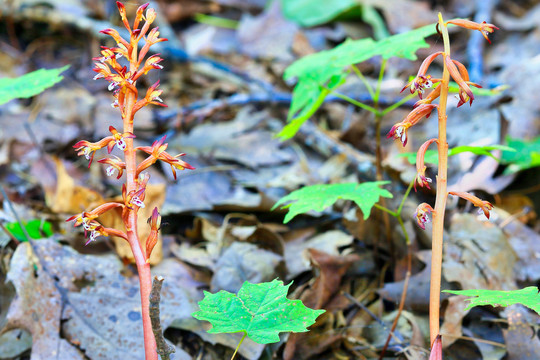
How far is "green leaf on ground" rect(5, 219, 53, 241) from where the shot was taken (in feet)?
6.86

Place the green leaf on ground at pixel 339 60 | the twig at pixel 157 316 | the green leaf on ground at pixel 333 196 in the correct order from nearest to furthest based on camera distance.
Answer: the twig at pixel 157 316 → the green leaf on ground at pixel 333 196 → the green leaf on ground at pixel 339 60

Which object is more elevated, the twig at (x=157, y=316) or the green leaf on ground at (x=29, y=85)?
the green leaf on ground at (x=29, y=85)

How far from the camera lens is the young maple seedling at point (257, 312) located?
1.32 metres

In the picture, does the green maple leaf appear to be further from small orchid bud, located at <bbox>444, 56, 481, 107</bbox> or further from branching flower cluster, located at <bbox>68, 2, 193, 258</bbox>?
small orchid bud, located at <bbox>444, 56, 481, 107</bbox>

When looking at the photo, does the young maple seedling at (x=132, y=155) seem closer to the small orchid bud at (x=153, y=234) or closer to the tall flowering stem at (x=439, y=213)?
the small orchid bud at (x=153, y=234)

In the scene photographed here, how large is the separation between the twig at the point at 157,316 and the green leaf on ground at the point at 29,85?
1.24 metres

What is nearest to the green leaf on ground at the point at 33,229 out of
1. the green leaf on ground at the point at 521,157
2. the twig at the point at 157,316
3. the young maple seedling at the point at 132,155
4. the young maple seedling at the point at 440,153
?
the young maple seedling at the point at 132,155

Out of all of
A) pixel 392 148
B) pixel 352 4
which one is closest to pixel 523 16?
pixel 352 4

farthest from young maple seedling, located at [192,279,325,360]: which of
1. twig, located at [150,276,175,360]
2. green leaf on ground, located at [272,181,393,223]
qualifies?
green leaf on ground, located at [272,181,393,223]

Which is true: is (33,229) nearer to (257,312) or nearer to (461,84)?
(257,312)

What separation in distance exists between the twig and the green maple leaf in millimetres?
107

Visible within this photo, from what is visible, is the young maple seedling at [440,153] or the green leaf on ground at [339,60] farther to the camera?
the green leaf on ground at [339,60]

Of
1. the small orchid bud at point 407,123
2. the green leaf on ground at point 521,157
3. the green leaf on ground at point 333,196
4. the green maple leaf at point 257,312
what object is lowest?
the green leaf on ground at point 521,157

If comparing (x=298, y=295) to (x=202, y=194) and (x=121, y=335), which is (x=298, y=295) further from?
(x=202, y=194)
